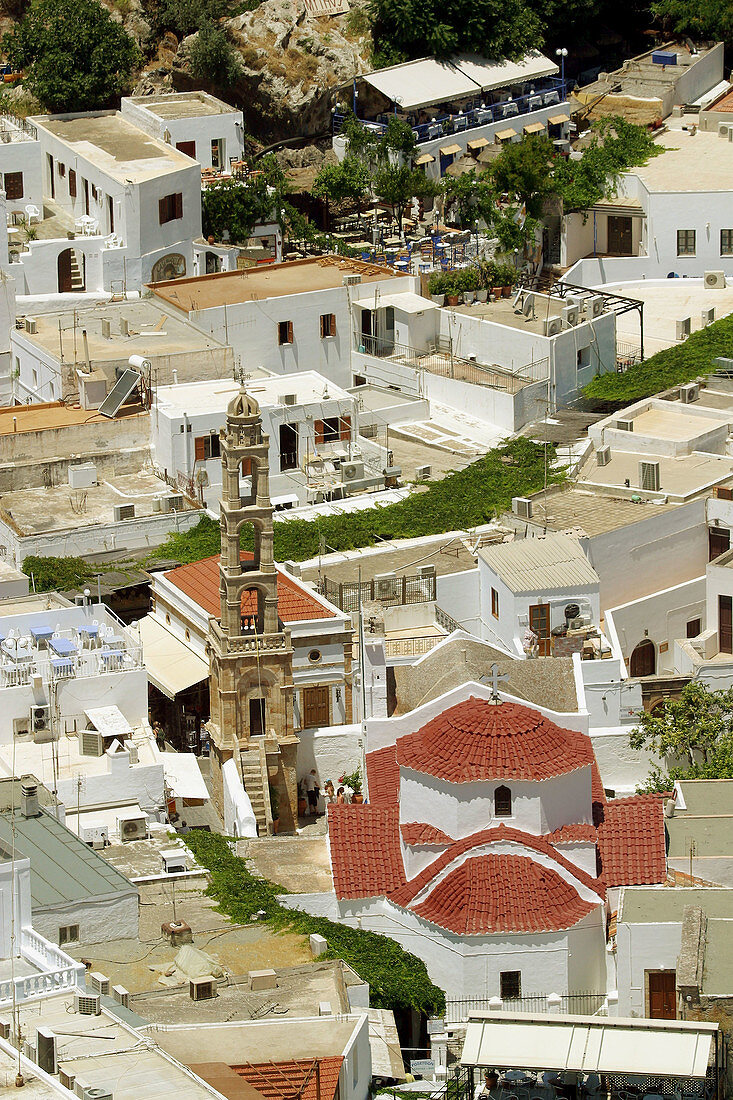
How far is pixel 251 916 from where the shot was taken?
59.2 meters

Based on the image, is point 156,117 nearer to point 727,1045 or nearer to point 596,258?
point 596,258

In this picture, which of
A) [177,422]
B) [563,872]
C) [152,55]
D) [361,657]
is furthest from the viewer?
[152,55]

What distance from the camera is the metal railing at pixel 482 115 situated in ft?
365

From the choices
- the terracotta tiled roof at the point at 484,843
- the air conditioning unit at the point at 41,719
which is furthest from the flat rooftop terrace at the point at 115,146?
the terracotta tiled roof at the point at 484,843

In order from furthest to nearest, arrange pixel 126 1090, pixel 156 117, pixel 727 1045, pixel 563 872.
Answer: pixel 156 117 < pixel 563 872 < pixel 727 1045 < pixel 126 1090

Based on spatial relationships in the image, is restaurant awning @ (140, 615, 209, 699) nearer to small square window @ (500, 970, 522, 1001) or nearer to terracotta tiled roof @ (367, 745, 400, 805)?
terracotta tiled roof @ (367, 745, 400, 805)

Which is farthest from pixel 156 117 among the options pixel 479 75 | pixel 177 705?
pixel 177 705

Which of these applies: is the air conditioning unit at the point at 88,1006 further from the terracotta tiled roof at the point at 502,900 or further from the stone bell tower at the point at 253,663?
the stone bell tower at the point at 253,663

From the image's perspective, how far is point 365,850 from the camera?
62.0 meters

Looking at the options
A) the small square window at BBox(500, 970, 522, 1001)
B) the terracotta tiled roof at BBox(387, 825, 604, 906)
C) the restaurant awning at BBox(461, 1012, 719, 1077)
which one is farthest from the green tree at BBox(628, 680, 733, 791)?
the restaurant awning at BBox(461, 1012, 719, 1077)

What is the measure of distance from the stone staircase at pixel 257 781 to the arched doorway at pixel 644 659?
1243 centimetres

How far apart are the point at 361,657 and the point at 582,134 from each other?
49.7 metres

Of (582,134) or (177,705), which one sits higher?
(582,134)

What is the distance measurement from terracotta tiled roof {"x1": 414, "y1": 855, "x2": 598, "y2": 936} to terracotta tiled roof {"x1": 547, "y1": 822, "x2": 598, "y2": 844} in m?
0.87
